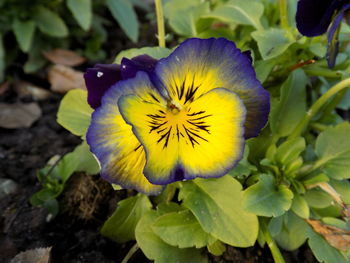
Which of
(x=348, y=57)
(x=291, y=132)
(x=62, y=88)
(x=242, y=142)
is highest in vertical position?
(x=242, y=142)

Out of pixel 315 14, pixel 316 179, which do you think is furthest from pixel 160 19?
pixel 316 179

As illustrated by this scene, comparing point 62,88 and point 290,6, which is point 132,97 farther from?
point 62,88

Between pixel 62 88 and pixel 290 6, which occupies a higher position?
pixel 290 6

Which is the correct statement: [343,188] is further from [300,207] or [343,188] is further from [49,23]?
[49,23]

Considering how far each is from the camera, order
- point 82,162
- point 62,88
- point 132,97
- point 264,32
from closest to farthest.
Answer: point 132,97, point 264,32, point 82,162, point 62,88

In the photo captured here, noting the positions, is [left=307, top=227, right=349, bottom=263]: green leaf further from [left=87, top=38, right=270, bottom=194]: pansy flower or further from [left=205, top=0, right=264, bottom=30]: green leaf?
[left=205, top=0, right=264, bottom=30]: green leaf

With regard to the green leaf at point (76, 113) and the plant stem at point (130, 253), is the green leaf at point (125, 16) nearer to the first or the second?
the green leaf at point (76, 113)

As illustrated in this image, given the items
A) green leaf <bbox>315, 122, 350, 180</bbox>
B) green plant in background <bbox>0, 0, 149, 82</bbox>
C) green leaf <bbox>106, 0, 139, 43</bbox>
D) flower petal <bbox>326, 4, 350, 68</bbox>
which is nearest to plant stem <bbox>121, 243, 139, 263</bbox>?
green leaf <bbox>315, 122, 350, 180</bbox>

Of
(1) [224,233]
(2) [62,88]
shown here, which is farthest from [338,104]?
(2) [62,88]
